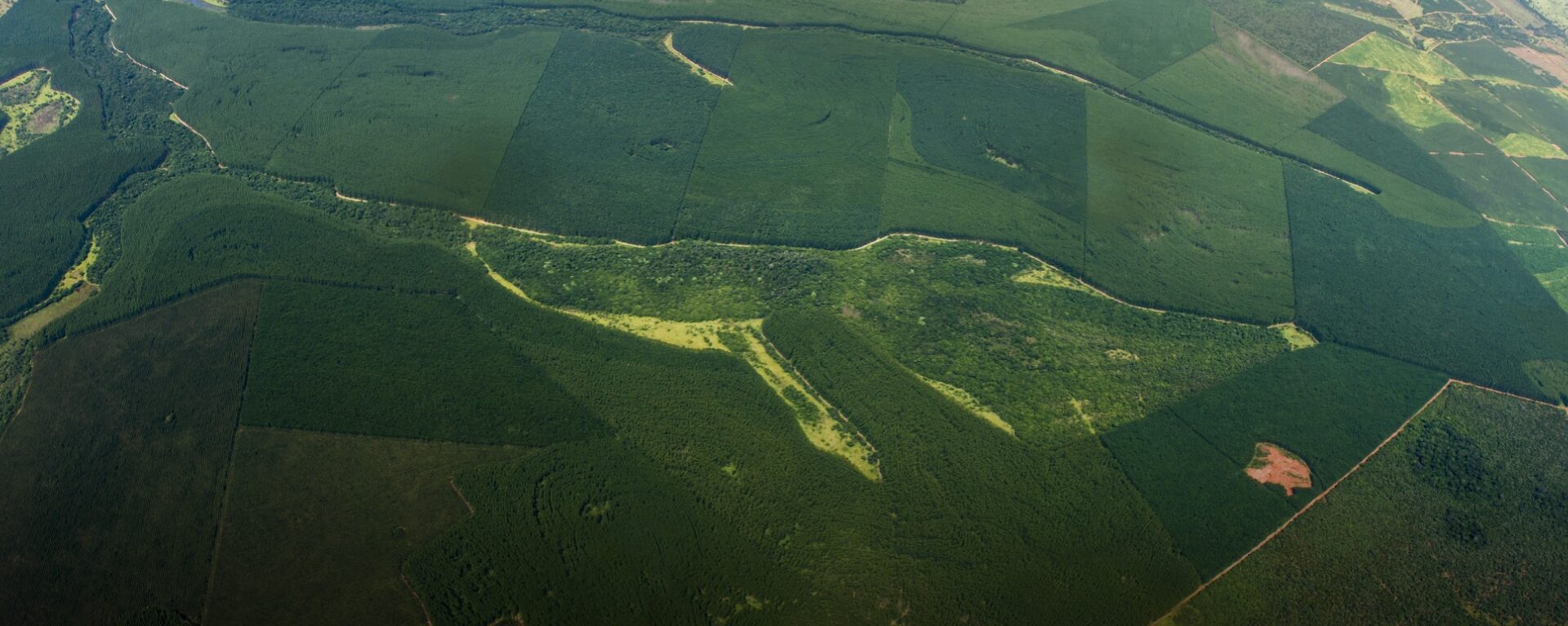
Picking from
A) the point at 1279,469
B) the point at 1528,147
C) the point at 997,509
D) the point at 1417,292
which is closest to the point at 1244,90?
the point at 1528,147

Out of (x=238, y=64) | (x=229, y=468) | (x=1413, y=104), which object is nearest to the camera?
(x=229, y=468)

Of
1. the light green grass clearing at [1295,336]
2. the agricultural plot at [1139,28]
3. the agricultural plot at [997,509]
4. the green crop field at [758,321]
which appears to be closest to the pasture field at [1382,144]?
the green crop field at [758,321]

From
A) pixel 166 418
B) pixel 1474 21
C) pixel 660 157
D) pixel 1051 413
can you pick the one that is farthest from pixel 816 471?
pixel 1474 21

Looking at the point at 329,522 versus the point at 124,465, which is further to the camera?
the point at 124,465

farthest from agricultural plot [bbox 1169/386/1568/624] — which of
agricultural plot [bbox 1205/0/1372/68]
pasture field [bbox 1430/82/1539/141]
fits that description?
agricultural plot [bbox 1205/0/1372/68]

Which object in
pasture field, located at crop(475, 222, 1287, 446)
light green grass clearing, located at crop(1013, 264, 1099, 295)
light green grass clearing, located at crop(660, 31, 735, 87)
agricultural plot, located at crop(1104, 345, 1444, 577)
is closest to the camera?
agricultural plot, located at crop(1104, 345, 1444, 577)

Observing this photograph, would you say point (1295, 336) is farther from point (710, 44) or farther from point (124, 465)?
point (124, 465)

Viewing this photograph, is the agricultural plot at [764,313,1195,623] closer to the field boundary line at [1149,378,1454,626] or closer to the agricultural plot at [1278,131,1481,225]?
the field boundary line at [1149,378,1454,626]

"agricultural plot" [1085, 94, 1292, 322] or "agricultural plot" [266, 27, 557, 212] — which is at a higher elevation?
"agricultural plot" [266, 27, 557, 212]

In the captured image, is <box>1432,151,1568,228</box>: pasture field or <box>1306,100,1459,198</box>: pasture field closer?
<box>1432,151,1568,228</box>: pasture field
